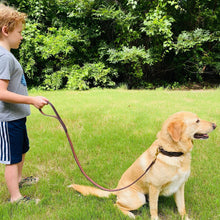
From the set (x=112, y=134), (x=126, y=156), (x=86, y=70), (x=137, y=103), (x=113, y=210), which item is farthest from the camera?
(x=86, y=70)

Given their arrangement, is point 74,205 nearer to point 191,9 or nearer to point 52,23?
point 52,23

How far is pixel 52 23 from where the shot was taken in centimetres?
1187

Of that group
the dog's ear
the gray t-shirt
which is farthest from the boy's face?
the dog's ear

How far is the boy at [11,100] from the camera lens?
227cm

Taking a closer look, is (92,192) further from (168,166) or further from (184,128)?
(184,128)

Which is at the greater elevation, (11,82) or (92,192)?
(11,82)

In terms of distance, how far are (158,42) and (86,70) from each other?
397cm

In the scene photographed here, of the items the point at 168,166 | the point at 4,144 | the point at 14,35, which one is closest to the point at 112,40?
the point at 14,35

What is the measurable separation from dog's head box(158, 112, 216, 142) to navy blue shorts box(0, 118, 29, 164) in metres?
1.59

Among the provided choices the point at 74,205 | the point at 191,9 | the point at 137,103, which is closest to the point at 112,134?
the point at 74,205

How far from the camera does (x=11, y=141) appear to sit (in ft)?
8.13

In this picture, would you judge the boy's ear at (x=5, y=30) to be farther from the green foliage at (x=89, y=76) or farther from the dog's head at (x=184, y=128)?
the green foliage at (x=89, y=76)

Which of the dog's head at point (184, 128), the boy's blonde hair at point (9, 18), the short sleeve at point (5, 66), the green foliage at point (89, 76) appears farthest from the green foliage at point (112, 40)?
the dog's head at point (184, 128)

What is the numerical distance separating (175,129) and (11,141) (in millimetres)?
1771
